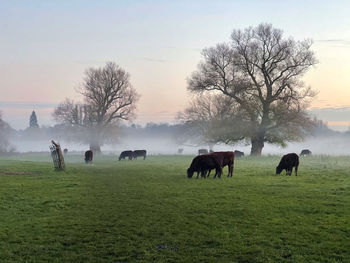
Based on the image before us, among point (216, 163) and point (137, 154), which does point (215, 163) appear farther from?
point (137, 154)

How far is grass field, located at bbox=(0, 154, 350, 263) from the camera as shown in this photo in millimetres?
7387

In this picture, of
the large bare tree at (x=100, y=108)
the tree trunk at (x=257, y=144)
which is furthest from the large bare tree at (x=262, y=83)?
the large bare tree at (x=100, y=108)

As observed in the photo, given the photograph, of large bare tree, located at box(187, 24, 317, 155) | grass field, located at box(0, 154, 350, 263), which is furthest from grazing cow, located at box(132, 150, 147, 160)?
grass field, located at box(0, 154, 350, 263)

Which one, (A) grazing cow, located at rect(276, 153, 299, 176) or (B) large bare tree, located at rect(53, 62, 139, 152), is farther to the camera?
(B) large bare tree, located at rect(53, 62, 139, 152)

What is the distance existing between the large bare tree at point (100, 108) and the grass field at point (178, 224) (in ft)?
146

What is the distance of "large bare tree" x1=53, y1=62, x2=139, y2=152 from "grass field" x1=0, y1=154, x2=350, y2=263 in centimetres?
4447

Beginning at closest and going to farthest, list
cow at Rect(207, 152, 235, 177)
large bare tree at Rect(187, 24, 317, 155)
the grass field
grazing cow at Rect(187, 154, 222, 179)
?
the grass field → grazing cow at Rect(187, 154, 222, 179) → cow at Rect(207, 152, 235, 177) → large bare tree at Rect(187, 24, 317, 155)

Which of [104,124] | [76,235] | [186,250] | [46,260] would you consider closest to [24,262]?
[46,260]

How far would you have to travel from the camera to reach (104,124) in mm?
60250

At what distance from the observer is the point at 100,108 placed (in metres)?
59.8

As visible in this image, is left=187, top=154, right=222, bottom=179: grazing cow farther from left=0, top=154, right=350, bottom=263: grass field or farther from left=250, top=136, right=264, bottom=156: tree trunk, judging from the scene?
left=250, top=136, right=264, bottom=156: tree trunk

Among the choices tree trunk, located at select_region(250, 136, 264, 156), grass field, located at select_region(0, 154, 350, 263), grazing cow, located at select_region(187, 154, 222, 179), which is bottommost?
grass field, located at select_region(0, 154, 350, 263)

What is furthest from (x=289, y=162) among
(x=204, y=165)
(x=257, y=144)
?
(x=257, y=144)

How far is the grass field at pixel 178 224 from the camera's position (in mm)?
7387
